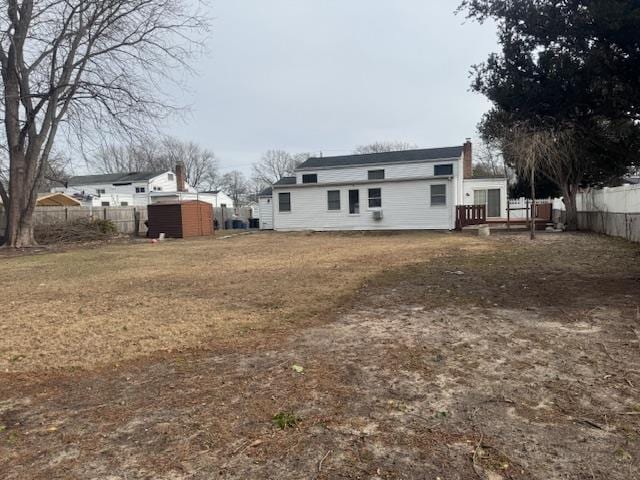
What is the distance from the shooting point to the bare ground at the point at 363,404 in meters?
2.47

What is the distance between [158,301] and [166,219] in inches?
692

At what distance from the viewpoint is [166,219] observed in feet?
77.6

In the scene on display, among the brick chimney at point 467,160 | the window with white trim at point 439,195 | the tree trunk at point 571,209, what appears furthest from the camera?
the brick chimney at point 467,160

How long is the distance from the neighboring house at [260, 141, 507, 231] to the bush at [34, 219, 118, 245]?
9.06 metres

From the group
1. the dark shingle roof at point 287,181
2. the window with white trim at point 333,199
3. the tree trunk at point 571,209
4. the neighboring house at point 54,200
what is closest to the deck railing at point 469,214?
the tree trunk at point 571,209

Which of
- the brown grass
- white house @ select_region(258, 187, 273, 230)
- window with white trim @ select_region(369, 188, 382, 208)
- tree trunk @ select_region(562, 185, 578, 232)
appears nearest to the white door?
white house @ select_region(258, 187, 273, 230)

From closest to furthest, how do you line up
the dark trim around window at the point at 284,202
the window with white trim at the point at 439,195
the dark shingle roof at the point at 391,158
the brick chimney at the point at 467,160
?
the window with white trim at the point at 439,195 → the dark shingle roof at the point at 391,158 → the dark trim around window at the point at 284,202 → the brick chimney at the point at 467,160

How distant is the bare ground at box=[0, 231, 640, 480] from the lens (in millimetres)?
2475

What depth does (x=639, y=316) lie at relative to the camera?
5.18 m

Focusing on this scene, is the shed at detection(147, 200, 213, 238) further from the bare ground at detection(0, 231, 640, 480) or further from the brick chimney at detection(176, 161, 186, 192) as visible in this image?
the brick chimney at detection(176, 161, 186, 192)

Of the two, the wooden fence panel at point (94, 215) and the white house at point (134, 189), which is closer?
the wooden fence panel at point (94, 215)

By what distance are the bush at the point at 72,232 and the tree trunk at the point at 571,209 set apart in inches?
811

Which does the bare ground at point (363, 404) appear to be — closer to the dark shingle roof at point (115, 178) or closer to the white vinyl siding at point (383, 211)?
the white vinyl siding at point (383, 211)

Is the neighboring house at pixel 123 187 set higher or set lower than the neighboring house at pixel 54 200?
higher
